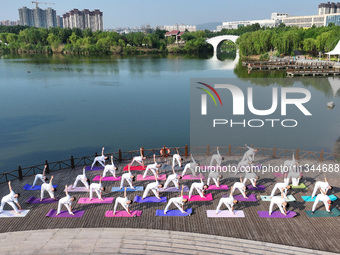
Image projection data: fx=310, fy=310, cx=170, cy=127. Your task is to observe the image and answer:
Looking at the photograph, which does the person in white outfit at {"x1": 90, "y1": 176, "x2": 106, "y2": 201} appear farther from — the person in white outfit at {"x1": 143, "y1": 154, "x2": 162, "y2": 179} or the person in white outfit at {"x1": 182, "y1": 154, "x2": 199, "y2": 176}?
the person in white outfit at {"x1": 182, "y1": 154, "x2": 199, "y2": 176}

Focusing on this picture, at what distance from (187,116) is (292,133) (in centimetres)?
1418

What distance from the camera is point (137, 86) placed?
211 feet

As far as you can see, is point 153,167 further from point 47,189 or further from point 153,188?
point 47,189

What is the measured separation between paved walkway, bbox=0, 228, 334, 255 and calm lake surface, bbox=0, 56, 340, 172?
15914 millimetres

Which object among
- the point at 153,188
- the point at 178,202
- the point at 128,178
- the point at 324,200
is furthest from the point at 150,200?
the point at 324,200

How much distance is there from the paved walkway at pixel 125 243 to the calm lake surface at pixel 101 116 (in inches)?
627

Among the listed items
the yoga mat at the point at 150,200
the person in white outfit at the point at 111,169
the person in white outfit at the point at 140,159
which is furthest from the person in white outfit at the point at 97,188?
the person in white outfit at the point at 140,159

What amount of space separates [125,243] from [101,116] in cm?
3164

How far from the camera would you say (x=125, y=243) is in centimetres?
1349

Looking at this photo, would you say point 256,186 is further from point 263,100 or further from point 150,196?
point 263,100

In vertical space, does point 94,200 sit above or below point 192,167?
below

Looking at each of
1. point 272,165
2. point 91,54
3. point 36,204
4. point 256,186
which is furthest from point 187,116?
point 91,54

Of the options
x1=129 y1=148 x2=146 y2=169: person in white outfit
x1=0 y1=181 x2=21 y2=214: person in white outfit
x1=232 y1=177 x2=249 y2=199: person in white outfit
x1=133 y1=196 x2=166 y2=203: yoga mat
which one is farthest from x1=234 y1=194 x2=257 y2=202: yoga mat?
x1=0 y1=181 x2=21 y2=214: person in white outfit

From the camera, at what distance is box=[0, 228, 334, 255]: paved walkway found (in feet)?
42.6
